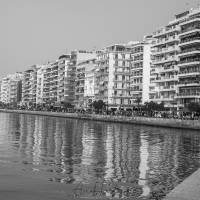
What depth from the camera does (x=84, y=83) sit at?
18450cm

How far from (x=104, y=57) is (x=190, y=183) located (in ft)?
482

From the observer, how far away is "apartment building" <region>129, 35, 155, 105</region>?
139875 mm

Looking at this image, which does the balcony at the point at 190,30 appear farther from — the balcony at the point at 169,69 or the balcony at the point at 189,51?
the balcony at the point at 169,69

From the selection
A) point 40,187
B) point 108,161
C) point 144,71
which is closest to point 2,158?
point 108,161

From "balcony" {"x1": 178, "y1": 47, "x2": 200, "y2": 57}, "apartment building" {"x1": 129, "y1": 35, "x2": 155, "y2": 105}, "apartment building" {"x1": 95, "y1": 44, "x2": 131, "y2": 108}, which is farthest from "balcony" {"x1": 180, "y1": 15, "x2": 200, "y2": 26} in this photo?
"apartment building" {"x1": 95, "y1": 44, "x2": 131, "y2": 108}

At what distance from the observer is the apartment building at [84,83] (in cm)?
17624

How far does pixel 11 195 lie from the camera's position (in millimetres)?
16641

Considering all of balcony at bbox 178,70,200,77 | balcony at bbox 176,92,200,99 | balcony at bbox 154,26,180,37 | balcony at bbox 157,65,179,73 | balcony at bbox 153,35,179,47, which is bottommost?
balcony at bbox 176,92,200,99

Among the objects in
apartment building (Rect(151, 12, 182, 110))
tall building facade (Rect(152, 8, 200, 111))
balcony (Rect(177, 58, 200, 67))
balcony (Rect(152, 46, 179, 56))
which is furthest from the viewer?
balcony (Rect(152, 46, 179, 56))

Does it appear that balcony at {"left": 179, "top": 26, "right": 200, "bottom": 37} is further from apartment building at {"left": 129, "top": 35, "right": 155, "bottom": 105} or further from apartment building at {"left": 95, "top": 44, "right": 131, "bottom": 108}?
apartment building at {"left": 95, "top": 44, "right": 131, "bottom": 108}

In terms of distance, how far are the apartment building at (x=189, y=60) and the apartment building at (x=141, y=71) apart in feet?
86.3

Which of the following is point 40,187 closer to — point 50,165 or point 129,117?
point 50,165

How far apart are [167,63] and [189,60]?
1146 centimetres

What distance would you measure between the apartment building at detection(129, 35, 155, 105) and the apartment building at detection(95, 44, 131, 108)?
8.25m
